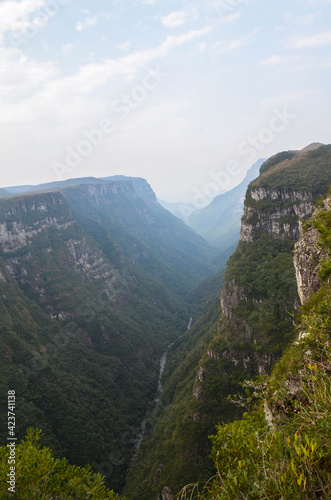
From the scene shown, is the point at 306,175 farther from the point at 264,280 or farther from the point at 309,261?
the point at 309,261

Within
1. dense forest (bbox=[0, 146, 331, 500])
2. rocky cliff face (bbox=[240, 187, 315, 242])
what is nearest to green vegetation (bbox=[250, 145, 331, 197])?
dense forest (bbox=[0, 146, 331, 500])

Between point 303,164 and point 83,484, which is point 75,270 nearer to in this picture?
point 303,164

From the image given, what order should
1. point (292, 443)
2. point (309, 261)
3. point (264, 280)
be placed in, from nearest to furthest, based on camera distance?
point (292, 443) → point (309, 261) → point (264, 280)

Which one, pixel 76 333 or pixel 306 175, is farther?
pixel 76 333

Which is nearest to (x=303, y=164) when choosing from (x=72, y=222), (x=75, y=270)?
(x=75, y=270)

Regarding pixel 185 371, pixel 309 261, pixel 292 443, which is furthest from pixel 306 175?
pixel 292 443
